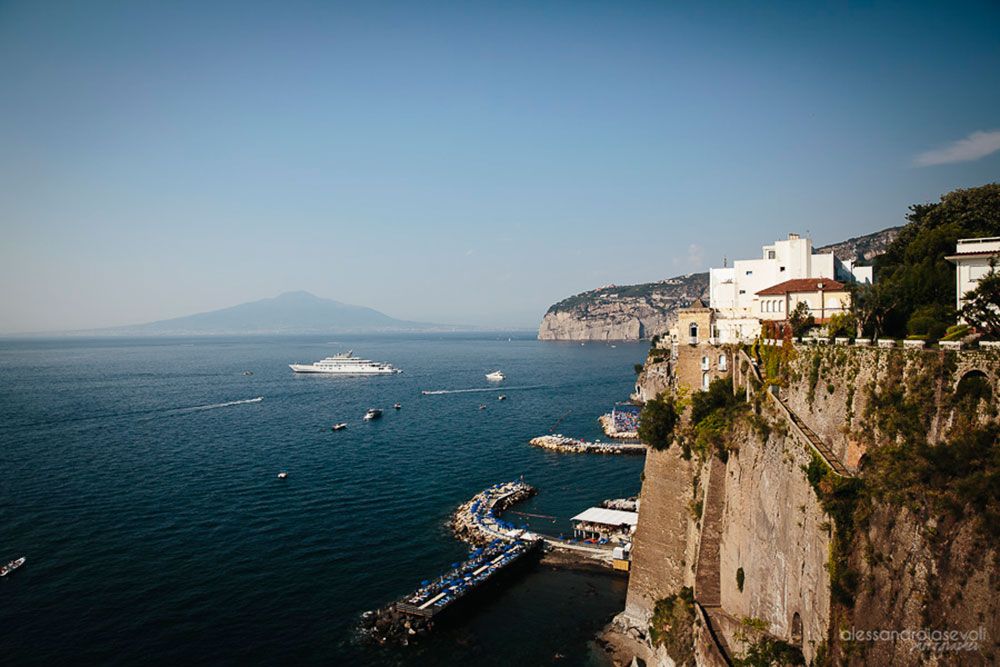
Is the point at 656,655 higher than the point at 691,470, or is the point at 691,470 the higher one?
the point at 691,470

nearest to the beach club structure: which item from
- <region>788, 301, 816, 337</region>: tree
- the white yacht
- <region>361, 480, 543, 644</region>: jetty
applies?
<region>361, 480, 543, 644</region>: jetty

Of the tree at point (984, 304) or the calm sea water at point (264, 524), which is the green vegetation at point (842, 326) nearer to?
the tree at point (984, 304)

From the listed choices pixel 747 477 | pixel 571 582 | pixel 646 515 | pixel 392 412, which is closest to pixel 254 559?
pixel 571 582

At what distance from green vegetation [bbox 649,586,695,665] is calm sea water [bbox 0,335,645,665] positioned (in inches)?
157

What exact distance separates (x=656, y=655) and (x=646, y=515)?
5.37m

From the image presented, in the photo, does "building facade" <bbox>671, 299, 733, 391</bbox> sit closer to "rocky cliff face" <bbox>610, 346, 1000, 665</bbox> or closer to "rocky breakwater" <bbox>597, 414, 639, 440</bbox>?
"rocky cliff face" <bbox>610, 346, 1000, 665</bbox>

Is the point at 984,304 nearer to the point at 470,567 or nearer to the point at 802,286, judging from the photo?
the point at 802,286

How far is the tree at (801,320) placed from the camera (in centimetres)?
2541

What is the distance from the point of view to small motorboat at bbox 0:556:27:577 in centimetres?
3159

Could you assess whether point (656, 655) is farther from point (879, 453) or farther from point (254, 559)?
point (254, 559)

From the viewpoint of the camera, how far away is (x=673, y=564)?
82.5 feet

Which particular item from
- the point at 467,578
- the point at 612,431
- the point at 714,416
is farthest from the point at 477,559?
the point at 612,431

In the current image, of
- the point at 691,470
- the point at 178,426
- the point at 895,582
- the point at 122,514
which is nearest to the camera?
the point at 895,582

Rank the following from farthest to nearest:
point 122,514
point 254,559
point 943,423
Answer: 1. point 122,514
2. point 254,559
3. point 943,423
